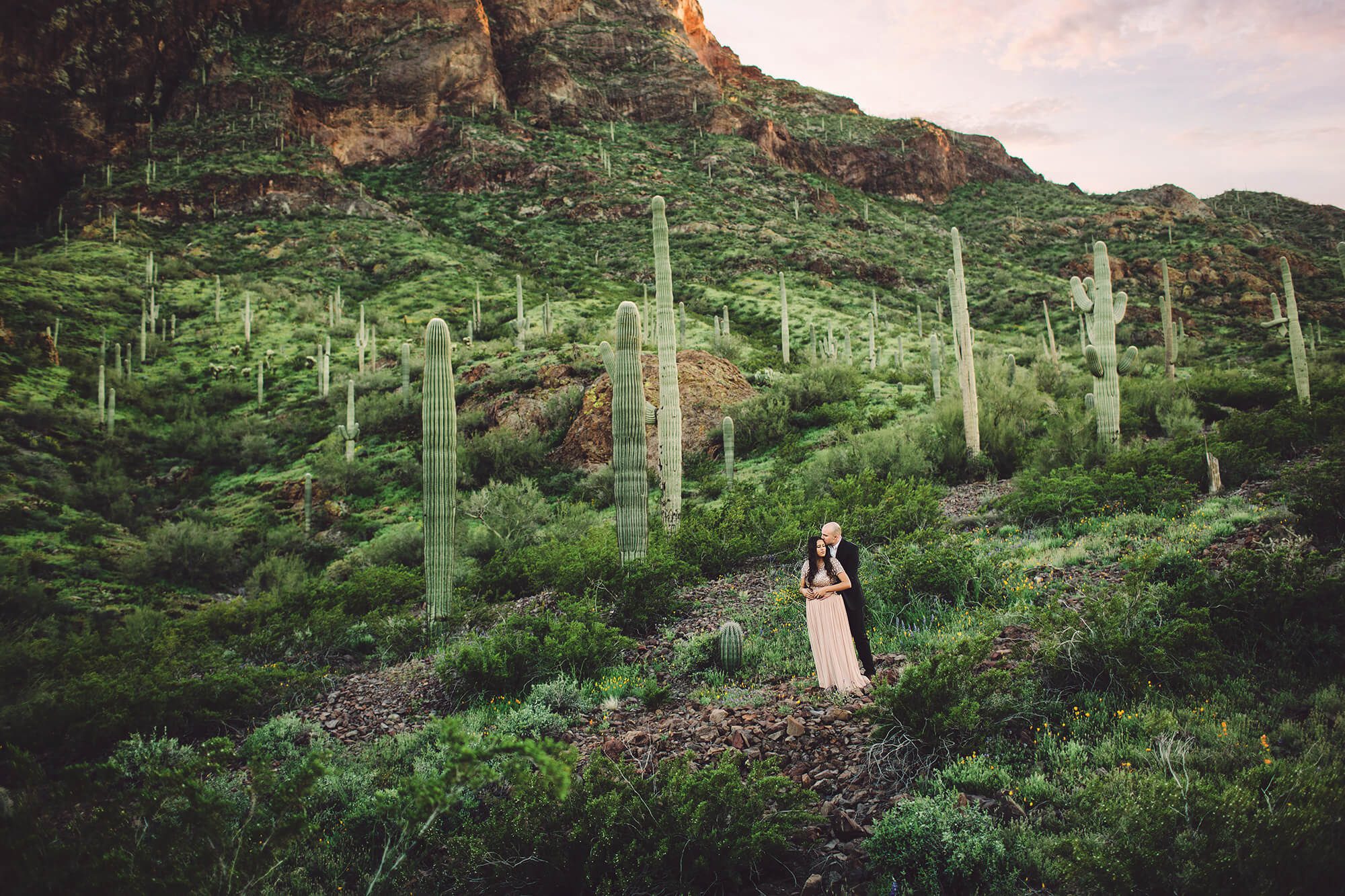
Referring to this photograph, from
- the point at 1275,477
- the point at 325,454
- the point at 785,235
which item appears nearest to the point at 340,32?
the point at 785,235

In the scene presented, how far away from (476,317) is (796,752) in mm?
26754

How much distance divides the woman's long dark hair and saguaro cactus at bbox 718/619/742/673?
0.99m

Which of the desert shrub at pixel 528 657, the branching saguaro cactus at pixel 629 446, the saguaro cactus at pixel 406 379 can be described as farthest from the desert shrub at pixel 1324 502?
the saguaro cactus at pixel 406 379

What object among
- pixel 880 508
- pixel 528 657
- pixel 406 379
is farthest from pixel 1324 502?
pixel 406 379

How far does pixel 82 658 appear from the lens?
263 inches

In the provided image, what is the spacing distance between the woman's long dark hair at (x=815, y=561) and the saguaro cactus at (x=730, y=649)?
99 cm

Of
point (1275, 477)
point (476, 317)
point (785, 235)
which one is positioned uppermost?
point (785, 235)

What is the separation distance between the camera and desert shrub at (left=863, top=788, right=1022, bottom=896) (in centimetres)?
287

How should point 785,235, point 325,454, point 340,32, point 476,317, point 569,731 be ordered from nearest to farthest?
point 569,731
point 325,454
point 476,317
point 785,235
point 340,32

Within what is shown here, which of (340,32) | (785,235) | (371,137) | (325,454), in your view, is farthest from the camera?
(340,32)

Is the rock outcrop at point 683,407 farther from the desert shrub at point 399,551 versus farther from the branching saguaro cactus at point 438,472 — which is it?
the branching saguaro cactus at point 438,472

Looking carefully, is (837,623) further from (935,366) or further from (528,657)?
(935,366)

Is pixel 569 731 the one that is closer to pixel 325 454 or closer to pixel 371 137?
pixel 325 454

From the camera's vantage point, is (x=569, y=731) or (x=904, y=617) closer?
(x=569, y=731)
